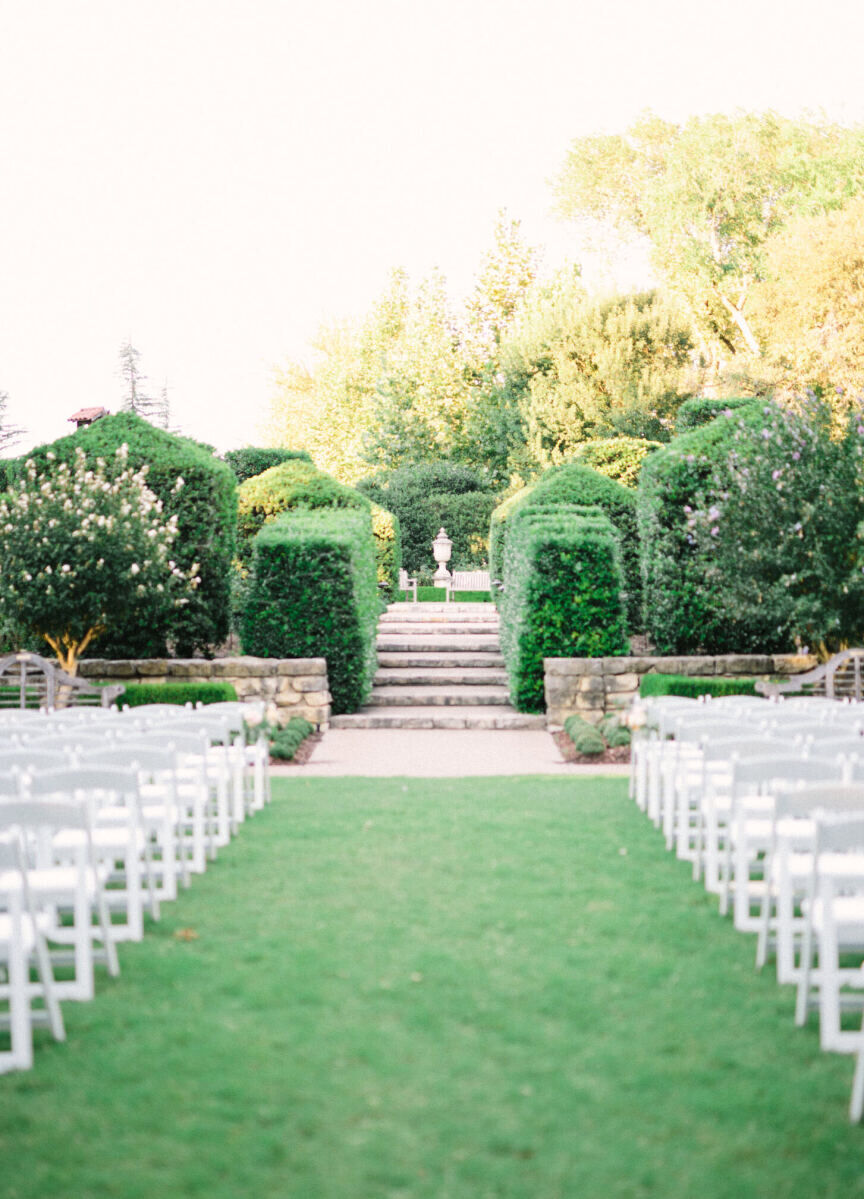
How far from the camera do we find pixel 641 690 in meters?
14.5

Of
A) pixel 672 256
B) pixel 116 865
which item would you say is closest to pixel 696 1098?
pixel 116 865

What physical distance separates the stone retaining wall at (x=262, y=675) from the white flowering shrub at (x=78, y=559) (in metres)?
0.64

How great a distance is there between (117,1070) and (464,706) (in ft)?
39.5

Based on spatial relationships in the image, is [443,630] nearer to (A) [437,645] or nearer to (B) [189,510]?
(A) [437,645]

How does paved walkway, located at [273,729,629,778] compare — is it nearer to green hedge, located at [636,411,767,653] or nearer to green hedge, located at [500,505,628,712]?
green hedge, located at [500,505,628,712]

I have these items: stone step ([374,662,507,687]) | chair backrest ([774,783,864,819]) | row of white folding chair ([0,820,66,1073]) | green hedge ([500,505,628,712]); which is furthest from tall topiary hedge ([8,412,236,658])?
chair backrest ([774,783,864,819])

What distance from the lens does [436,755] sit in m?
12.8

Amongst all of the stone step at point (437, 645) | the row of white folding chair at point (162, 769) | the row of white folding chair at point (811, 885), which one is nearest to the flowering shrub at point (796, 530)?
the stone step at point (437, 645)

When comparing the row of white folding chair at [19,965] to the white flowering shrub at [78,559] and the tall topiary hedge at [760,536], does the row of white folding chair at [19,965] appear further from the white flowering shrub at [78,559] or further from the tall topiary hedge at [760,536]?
the tall topiary hedge at [760,536]

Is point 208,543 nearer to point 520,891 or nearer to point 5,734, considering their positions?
point 5,734

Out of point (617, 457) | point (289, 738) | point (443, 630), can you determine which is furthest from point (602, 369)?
point (289, 738)

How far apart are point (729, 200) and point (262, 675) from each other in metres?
28.2

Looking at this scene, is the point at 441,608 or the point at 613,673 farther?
→ the point at 441,608

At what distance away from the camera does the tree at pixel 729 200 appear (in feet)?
117
